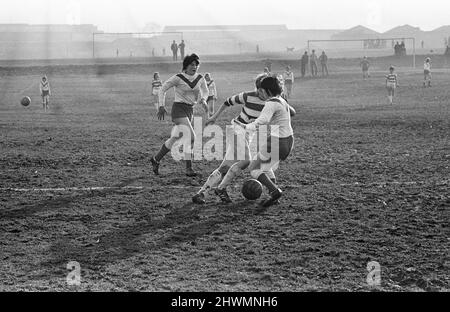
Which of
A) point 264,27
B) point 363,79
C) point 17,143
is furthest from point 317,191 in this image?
point 264,27

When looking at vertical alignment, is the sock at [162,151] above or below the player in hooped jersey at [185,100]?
below

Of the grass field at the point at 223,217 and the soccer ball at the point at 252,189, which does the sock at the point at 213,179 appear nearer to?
the grass field at the point at 223,217

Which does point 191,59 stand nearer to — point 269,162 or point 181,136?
point 181,136

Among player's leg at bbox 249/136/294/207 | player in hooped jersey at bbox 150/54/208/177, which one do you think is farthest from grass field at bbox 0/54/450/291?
player in hooped jersey at bbox 150/54/208/177

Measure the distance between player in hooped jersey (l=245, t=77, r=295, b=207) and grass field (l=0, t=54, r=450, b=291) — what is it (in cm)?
42

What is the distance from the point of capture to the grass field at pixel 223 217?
661cm

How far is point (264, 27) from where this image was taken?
97.2 meters

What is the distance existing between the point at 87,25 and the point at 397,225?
8190 centimetres

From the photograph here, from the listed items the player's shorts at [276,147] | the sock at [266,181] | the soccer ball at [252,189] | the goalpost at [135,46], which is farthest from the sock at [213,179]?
the goalpost at [135,46]

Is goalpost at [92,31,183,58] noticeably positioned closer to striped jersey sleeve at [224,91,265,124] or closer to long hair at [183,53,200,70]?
long hair at [183,53,200,70]

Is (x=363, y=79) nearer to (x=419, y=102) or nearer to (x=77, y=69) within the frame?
(x=419, y=102)

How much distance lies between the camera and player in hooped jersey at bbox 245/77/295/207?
29.6ft

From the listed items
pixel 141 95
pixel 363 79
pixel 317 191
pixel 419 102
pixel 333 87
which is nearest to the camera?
pixel 317 191

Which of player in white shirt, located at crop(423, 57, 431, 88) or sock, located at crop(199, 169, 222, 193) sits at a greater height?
player in white shirt, located at crop(423, 57, 431, 88)
